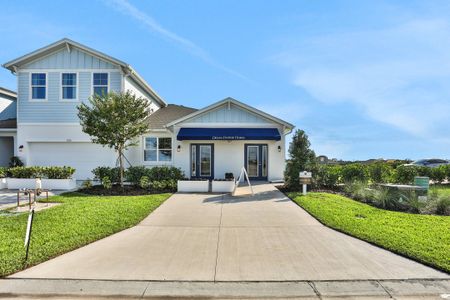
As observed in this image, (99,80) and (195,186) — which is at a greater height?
(99,80)

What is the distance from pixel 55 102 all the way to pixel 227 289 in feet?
63.2

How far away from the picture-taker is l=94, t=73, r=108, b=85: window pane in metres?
19.9

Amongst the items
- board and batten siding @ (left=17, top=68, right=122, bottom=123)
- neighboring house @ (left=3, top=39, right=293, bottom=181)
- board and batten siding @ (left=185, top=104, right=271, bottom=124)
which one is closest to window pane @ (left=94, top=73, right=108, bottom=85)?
neighboring house @ (left=3, top=39, right=293, bottom=181)

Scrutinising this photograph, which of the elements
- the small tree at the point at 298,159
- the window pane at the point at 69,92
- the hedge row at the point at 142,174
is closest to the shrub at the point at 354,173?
the small tree at the point at 298,159

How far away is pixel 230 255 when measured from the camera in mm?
6305

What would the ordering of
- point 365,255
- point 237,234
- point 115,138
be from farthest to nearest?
1. point 115,138
2. point 237,234
3. point 365,255

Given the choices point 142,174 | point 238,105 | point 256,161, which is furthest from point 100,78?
point 256,161

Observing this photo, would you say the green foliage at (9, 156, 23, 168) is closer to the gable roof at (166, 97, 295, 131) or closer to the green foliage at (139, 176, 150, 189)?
the green foliage at (139, 176, 150, 189)

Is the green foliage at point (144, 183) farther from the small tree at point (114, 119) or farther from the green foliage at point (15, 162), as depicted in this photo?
the green foliage at point (15, 162)

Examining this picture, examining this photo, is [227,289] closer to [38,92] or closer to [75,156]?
[75,156]

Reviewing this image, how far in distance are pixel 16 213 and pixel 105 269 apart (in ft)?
22.3

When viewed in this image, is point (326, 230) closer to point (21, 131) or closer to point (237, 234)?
point (237, 234)

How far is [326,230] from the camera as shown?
8367 millimetres

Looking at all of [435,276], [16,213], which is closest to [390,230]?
[435,276]
